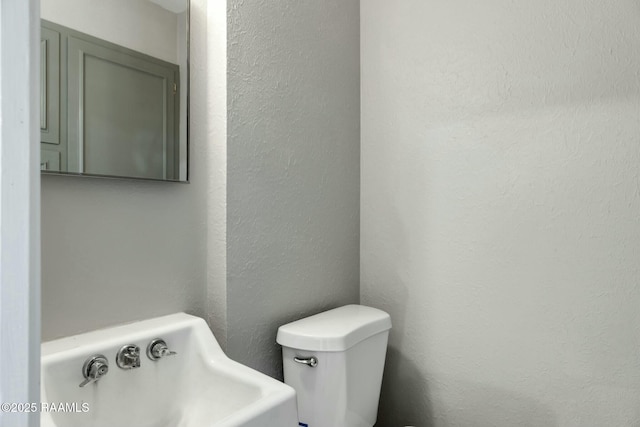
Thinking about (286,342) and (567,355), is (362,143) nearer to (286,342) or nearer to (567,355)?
(286,342)

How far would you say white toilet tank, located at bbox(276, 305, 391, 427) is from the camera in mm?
1134

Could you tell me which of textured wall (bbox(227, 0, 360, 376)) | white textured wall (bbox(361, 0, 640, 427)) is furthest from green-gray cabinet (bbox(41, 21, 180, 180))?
white textured wall (bbox(361, 0, 640, 427))

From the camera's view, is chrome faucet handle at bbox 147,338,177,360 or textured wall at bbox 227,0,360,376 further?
textured wall at bbox 227,0,360,376

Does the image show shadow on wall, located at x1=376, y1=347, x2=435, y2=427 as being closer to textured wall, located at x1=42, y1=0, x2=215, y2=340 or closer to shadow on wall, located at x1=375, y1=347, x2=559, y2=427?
shadow on wall, located at x1=375, y1=347, x2=559, y2=427

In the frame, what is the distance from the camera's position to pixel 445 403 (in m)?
1.38

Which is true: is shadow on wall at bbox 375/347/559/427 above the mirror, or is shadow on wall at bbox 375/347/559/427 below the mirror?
below

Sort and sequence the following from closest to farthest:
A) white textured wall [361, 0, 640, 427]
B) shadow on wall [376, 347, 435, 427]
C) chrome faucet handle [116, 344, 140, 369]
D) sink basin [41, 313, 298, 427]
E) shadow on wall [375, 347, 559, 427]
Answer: sink basin [41, 313, 298, 427], chrome faucet handle [116, 344, 140, 369], white textured wall [361, 0, 640, 427], shadow on wall [375, 347, 559, 427], shadow on wall [376, 347, 435, 427]

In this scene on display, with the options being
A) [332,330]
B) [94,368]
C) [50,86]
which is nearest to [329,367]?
[332,330]

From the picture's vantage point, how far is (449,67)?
4.53ft

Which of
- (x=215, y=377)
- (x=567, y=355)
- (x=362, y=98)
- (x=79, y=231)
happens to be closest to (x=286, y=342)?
(x=215, y=377)

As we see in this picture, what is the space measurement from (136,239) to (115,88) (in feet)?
1.22

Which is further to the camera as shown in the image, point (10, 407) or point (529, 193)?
point (529, 193)

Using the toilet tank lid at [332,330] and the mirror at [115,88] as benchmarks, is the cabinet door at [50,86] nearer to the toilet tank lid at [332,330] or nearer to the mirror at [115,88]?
the mirror at [115,88]

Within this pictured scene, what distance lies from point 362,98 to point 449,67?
14.0 inches
